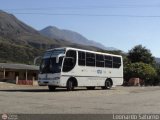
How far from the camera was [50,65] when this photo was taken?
3100 cm

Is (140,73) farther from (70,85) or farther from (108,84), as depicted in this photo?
(70,85)

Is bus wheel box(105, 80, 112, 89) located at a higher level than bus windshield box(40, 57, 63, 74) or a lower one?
lower

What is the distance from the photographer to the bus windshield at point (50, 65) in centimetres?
3050

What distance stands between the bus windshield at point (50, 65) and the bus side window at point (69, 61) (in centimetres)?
47

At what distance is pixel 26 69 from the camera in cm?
6762

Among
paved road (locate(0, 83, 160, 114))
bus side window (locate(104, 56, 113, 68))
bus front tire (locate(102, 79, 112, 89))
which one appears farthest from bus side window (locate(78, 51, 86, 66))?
paved road (locate(0, 83, 160, 114))

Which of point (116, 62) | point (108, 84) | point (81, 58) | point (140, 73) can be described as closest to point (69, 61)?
point (81, 58)

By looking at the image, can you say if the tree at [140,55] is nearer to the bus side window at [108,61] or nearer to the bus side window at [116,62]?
the bus side window at [116,62]

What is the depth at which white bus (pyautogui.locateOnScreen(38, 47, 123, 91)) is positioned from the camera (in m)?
30.5

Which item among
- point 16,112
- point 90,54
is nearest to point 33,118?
point 16,112

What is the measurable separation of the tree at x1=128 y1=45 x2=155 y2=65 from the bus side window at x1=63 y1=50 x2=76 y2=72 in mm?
61234

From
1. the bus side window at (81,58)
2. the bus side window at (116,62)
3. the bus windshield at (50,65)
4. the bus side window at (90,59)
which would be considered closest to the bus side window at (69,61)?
the bus windshield at (50,65)

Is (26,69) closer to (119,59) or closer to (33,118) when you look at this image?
(119,59)

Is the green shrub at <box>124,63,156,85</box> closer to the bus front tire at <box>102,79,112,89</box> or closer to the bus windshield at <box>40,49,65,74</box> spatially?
the bus front tire at <box>102,79,112,89</box>
